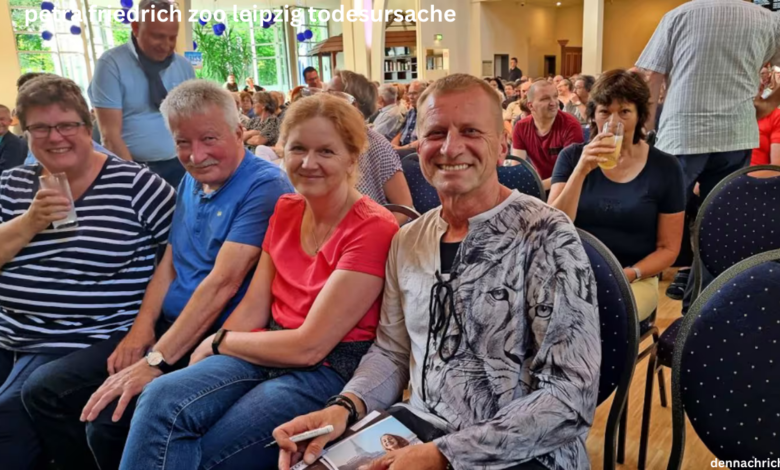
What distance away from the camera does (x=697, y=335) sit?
42.4 inches

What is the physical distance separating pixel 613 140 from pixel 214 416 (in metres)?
1.60

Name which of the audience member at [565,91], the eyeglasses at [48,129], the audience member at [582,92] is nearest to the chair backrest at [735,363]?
the eyeglasses at [48,129]

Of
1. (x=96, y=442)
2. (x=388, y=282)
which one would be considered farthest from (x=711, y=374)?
(x=96, y=442)

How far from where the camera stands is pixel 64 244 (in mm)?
1752

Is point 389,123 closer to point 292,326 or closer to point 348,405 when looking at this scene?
point 292,326

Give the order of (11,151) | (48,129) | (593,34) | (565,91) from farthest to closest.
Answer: (593,34), (565,91), (11,151), (48,129)

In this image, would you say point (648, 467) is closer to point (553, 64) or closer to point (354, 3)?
point (354, 3)

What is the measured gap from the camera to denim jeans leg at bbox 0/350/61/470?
1.56 m

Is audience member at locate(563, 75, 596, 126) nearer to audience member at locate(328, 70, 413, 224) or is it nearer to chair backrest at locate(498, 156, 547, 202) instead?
chair backrest at locate(498, 156, 547, 202)

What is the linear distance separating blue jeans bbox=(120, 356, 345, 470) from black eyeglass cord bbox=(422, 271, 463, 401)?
35cm

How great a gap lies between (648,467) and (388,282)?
1301 mm

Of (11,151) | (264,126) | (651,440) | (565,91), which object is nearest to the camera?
(651,440)

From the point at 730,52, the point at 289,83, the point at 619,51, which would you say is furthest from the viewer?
the point at 289,83

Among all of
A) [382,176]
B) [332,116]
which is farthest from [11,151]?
[332,116]
